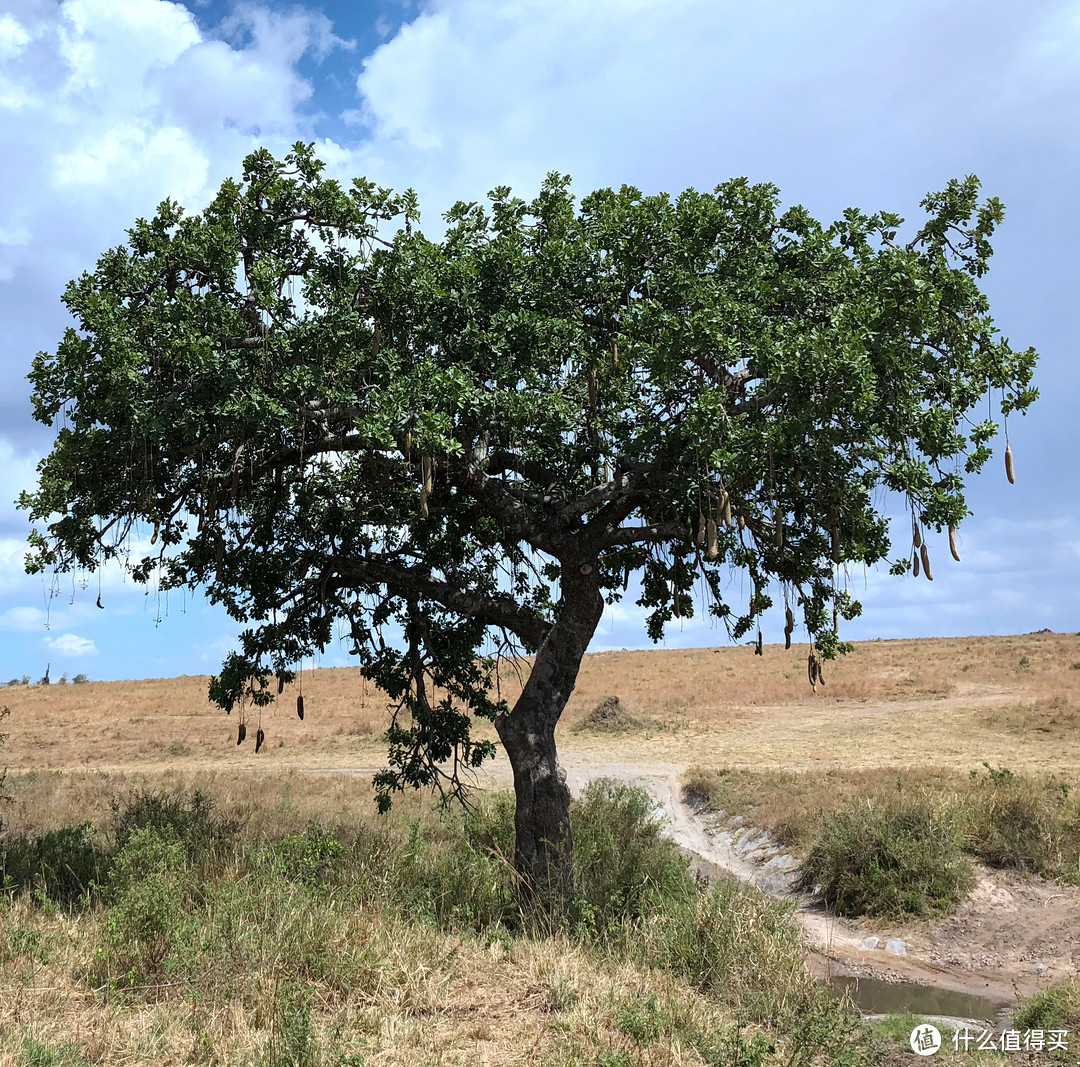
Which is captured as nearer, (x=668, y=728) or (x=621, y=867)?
(x=621, y=867)

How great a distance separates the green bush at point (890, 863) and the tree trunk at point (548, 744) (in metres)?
5.96

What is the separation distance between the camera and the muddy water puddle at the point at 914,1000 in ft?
35.3

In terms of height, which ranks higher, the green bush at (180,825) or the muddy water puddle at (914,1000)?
the green bush at (180,825)

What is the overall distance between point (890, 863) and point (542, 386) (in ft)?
32.3

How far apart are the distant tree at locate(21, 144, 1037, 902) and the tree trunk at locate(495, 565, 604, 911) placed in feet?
0.11

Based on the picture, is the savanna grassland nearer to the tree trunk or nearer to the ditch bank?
the tree trunk

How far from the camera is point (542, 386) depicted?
1088 cm

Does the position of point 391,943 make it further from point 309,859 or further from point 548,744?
point 548,744

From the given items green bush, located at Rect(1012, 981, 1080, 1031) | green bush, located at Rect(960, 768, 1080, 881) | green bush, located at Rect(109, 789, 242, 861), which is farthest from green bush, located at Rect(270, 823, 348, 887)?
green bush, located at Rect(960, 768, 1080, 881)

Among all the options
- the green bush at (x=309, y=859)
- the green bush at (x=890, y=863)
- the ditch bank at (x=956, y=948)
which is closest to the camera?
→ the green bush at (x=309, y=859)

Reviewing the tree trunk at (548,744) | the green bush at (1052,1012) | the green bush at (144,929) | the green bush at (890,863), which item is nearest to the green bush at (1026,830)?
the green bush at (890,863)

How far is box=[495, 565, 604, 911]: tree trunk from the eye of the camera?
36.8ft

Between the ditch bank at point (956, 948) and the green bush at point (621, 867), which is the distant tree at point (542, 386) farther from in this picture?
the ditch bank at point (956, 948)

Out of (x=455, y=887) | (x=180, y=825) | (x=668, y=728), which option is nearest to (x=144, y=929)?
(x=455, y=887)
